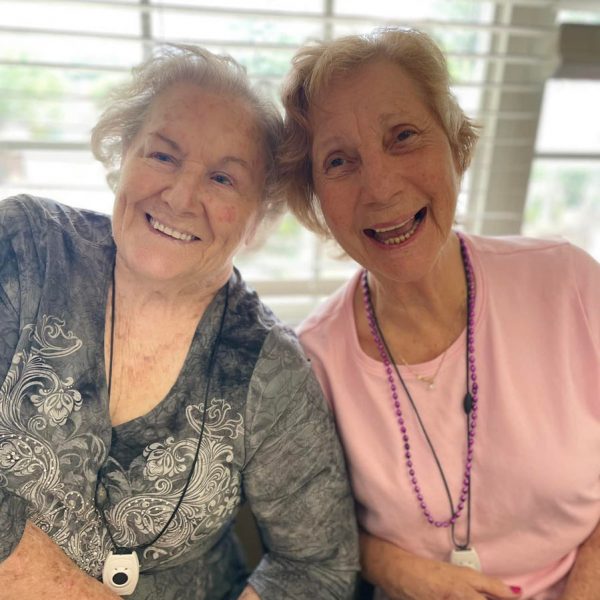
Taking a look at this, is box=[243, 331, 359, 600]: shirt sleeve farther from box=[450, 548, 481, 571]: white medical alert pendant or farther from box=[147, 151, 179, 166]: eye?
box=[147, 151, 179, 166]: eye

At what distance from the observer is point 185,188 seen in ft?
3.56

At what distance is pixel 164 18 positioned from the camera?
4.89 feet

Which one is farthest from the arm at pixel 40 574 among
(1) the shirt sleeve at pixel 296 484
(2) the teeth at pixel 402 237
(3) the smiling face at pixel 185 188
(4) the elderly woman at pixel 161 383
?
(2) the teeth at pixel 402 237

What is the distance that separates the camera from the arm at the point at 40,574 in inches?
40.8

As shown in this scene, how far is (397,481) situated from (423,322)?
0.34 meters

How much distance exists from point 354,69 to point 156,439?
2.64 feet

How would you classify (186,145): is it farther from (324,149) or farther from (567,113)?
(567,113)

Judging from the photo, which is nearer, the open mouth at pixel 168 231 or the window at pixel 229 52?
the open mouth at pixel 168 231

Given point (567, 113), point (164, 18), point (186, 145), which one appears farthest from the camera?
point (567, 113)

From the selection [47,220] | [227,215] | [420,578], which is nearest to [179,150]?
[227,215]

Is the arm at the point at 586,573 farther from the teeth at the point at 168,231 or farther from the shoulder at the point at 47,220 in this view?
the shoulder at the point at 47,220

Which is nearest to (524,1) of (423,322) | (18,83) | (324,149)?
(324,149)

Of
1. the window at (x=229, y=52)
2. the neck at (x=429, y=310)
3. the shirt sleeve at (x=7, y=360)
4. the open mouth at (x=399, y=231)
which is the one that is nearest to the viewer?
the shirt sleeve at (x=7, y=360)

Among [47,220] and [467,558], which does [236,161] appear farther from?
[467,558]
